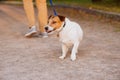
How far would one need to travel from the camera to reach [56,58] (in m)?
6.35

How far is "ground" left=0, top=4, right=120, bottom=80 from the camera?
5348 millimetres

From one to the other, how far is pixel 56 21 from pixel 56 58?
2.21ft

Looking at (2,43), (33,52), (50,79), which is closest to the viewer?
(50,79)

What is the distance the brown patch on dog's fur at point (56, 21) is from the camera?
19.7 ft

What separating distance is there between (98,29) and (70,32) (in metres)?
3.77

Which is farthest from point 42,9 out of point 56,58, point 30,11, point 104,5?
point 104,5

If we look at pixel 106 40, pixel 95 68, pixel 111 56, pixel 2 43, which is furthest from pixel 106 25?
pixel 95 68

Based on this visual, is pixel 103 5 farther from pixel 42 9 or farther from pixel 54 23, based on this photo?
pixel 54 23

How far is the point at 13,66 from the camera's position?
5906mm

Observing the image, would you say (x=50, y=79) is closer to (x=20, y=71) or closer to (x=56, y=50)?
(x=20, y=71)

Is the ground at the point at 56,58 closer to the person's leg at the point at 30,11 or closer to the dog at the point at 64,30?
the person's leg at the point at 30,11

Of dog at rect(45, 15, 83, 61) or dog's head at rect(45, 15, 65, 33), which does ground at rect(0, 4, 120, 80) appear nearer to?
dog at rect(45, 15, 83, 61)

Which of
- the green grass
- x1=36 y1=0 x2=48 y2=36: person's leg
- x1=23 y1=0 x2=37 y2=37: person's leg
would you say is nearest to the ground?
x1=23 y1=0 x2=37 y2=37: person's leg

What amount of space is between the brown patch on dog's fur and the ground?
564mm
